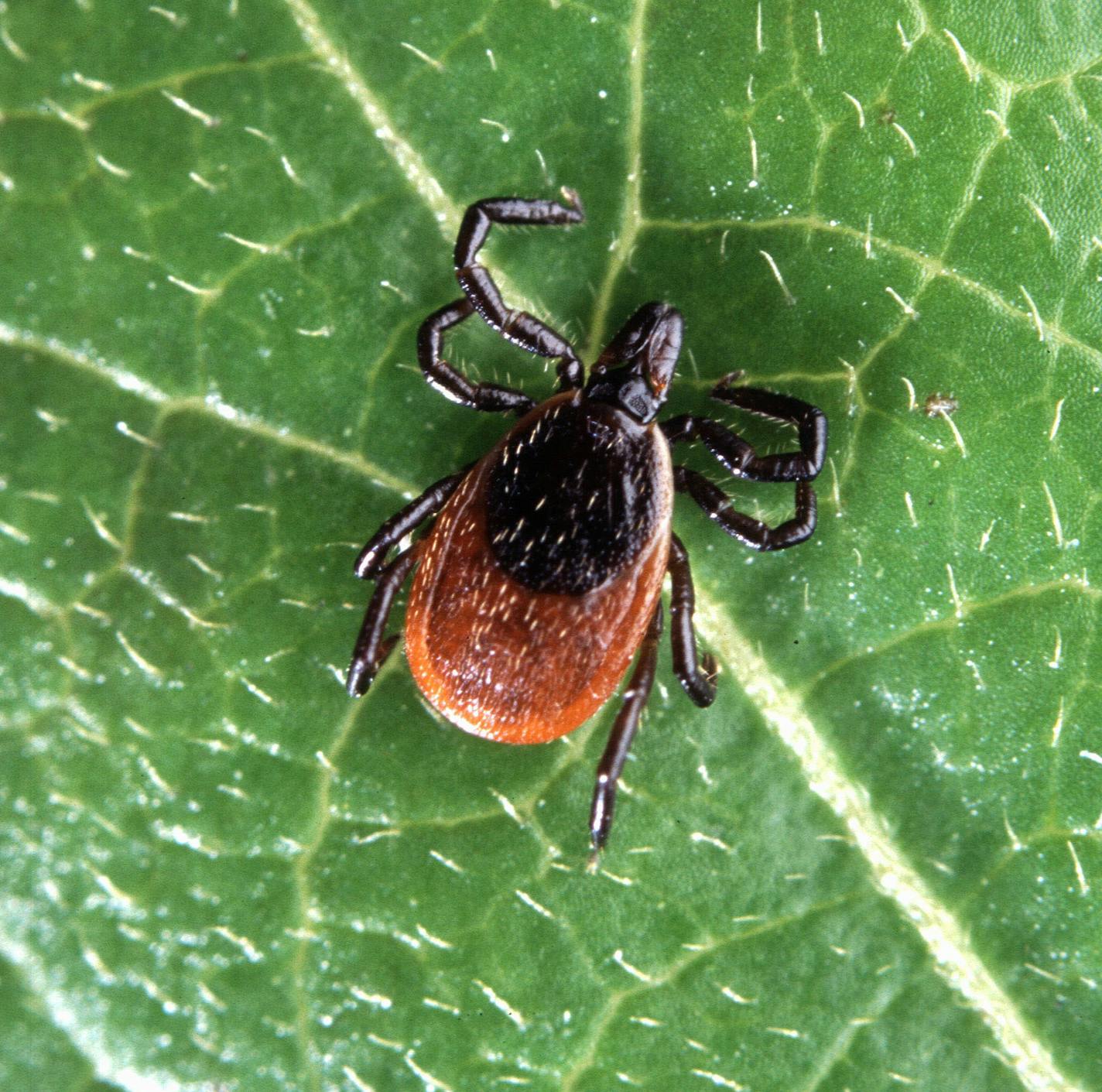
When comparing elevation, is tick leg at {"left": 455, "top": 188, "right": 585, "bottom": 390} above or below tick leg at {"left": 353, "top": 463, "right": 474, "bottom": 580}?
above

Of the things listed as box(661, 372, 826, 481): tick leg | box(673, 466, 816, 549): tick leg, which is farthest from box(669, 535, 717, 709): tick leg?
box(661, 372, 826, 481): tick leg

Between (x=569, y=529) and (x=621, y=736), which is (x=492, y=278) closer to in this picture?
(x=569, y=529)

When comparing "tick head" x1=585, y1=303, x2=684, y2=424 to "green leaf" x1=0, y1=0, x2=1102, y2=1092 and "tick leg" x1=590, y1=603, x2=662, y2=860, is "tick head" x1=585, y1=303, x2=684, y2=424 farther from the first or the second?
"tick leg" x1=590, y1=603, x2=662, y2=860

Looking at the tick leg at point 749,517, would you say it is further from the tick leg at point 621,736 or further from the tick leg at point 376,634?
the tick leg at point 376,634

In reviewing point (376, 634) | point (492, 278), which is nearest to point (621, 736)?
point (376, 634)

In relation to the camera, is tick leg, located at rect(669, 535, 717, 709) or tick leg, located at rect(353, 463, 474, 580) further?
tick leg, located at rect(353, 463, 474, 580)
